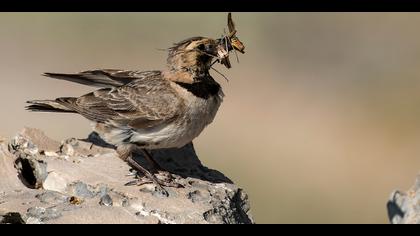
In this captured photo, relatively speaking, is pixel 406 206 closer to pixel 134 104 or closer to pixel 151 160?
pixel 151 160

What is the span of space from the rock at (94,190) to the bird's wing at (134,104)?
1.04ft

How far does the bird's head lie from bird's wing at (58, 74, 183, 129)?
25cm

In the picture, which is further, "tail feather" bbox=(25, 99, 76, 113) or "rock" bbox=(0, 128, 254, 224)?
"tail feather" bbox=(25, 99, 76, 113)

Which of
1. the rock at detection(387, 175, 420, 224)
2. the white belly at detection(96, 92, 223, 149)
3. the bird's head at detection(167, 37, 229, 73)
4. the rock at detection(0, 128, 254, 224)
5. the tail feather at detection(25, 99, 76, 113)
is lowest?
the rock at detection(0, 128, 254, 224)

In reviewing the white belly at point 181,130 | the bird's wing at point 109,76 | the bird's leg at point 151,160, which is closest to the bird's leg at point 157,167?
the bird's leg at point 151,160

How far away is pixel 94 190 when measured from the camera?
827 cm

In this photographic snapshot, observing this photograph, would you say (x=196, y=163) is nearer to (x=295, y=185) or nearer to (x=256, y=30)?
(x=295, y=185)

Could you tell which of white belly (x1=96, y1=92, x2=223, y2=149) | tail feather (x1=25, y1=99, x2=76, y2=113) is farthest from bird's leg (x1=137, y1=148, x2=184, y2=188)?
tail feather (x1=25, y1=99, x2=76, y2=113)

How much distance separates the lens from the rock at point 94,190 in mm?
7809

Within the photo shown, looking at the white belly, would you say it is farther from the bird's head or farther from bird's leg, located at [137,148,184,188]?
the bird's head

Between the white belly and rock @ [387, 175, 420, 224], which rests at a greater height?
rock @ [387, 175, 420, 224]

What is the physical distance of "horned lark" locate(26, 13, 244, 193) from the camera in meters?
9.25

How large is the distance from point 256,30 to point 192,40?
13305mm

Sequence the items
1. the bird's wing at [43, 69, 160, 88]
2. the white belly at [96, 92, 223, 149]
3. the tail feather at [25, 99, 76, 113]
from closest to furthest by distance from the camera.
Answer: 1. the white belly at [96, 92, 223, 149]
2. the tail feather at [25, 99, 76, 113]
3. the bird's wing at [43, 69, 160, 88]
